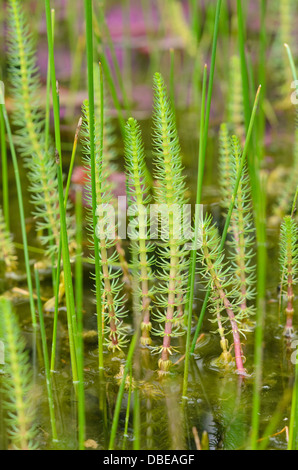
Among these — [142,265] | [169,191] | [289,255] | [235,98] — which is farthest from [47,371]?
[235,98]

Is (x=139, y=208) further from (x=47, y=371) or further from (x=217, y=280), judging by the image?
(x=47, y=371)

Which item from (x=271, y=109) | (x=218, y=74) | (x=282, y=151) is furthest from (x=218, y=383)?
(x=218, y=74)

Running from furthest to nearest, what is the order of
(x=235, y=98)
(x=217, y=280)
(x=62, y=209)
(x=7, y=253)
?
(x=235, y=98) < (x=7, y=253) < (x=217, y=280) < (x=62, y=209)

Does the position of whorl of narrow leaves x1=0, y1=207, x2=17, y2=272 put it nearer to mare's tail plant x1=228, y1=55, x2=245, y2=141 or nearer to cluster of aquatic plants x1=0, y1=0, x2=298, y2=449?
cluster of aquatic plants x1=0, y1=0, x2=298, y2=449

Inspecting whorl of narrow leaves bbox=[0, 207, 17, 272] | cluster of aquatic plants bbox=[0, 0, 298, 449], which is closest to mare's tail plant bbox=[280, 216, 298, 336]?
cluster of aquatic plants bbox=[0, 0, 298, 449]

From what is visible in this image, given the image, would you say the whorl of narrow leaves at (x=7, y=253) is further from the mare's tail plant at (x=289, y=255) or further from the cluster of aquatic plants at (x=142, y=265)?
the mare's tail plant at (x=289, y=255)

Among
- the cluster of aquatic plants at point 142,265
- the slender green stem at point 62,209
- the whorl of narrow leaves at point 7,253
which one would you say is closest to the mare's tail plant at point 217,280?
the cluster of aquatic plants at point 142,265

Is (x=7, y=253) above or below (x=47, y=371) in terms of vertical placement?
above
